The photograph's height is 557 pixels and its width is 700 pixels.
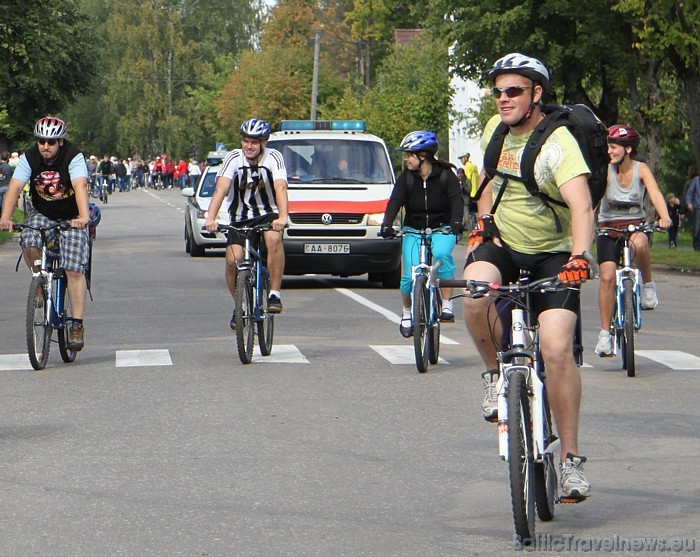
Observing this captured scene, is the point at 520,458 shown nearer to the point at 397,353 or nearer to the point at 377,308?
the point at 397,353

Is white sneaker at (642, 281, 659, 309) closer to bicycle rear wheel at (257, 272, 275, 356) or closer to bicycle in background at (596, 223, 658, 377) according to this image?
bicycle in background at (596, 223, 658, 377)

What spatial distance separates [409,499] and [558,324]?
117 cm

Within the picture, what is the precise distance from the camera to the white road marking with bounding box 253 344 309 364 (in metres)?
12.3

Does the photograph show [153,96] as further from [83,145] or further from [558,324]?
[558,324]

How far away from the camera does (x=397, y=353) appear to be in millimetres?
12891

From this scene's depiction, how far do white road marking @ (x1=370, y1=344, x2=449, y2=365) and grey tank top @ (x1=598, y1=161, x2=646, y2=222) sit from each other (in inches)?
67.8

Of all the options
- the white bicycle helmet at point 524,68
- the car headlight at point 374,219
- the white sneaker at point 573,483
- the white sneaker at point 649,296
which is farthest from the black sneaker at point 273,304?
the car headlight at point 374,219

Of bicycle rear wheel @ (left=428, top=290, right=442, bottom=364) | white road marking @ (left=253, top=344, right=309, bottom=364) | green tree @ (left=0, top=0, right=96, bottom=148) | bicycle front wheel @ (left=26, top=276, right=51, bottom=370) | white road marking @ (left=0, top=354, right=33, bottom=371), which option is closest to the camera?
bicycle front wheel @ (left=26, top=276, right=51, bottom=370)

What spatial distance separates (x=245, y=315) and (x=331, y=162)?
8.81 meters

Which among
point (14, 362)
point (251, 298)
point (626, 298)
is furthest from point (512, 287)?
point (14, 362)

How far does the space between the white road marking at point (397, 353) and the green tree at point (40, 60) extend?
21.4 meters

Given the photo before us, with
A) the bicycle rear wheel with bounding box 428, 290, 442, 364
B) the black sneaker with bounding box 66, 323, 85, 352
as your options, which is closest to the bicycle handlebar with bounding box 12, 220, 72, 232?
the black sneaker with bounding box 66, 323, 85, 352

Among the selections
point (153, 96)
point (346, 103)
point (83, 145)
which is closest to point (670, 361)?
point (346, 103)

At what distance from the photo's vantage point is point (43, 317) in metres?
11.8
